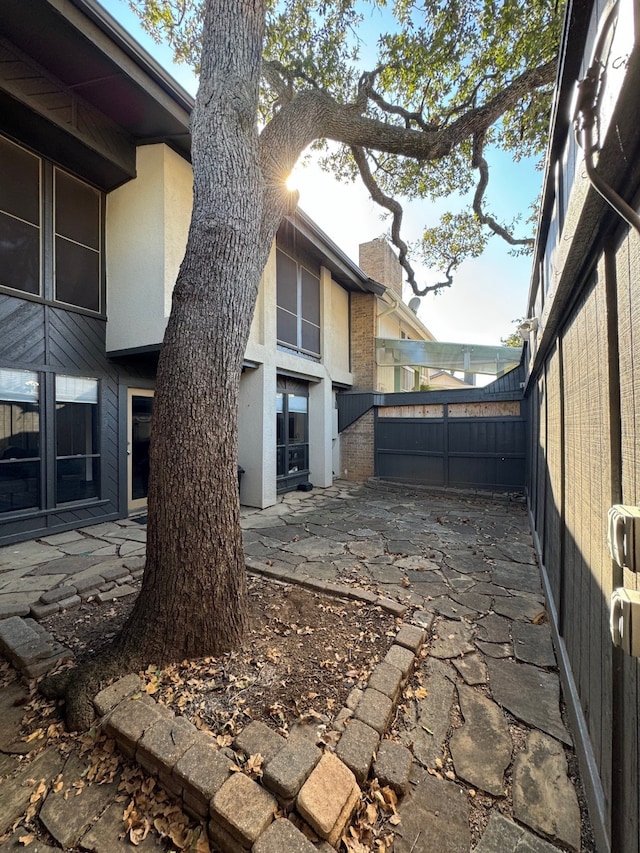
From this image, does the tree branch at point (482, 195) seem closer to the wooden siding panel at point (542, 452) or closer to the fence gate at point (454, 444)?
the fence gate at point (454, 444)

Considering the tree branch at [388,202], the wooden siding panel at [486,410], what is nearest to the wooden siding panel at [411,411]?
the wooden siding panel at [486,410]

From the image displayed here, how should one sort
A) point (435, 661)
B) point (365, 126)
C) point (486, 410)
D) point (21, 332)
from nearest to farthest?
point (435, 661), point (365, 126), point (21, 332), point (486, 410)

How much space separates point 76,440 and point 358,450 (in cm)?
625

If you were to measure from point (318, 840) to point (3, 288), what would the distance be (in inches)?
242

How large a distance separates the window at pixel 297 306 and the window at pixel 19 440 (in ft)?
14.2

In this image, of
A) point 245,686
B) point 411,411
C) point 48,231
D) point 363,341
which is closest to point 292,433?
point 411,411

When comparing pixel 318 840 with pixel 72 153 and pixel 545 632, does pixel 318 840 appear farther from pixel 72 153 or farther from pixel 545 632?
pixel 72 153

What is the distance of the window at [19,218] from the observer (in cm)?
457

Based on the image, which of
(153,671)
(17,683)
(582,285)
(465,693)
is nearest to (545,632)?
(465,693)

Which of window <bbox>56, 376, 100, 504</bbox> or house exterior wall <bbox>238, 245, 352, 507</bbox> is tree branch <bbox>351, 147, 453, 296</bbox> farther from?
window <bbox>56, 376, 100, 504</bbox>

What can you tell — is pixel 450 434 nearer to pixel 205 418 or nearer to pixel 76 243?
pixel 205 418

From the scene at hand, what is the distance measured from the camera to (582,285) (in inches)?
70.1

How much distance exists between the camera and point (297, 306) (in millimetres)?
7965

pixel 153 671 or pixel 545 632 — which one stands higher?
pixel 153 671
